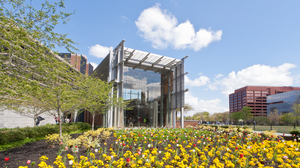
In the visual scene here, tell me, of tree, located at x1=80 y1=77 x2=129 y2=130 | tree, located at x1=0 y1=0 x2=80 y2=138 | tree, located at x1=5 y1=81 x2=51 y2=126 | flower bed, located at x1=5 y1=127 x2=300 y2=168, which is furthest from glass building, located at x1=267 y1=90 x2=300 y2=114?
tree, located at x1=0 y1=0 x2=80 y2=138

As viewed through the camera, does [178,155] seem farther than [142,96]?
No

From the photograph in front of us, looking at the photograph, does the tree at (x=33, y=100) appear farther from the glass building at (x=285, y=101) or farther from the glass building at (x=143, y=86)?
the glass building at (x=285, y=101)

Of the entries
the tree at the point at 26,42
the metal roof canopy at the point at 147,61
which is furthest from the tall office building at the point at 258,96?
the tree at the point at 26,42

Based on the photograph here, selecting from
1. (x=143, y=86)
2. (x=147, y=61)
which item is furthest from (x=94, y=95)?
(x=147, y=61)

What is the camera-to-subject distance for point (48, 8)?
7125 mm

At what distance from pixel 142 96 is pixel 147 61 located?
16.8 ft

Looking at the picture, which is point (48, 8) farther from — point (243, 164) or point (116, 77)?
point (116, 77)

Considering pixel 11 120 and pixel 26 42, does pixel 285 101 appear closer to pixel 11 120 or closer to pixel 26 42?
pixel 11 120

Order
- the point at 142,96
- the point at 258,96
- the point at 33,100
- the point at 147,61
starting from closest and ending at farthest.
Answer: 1. the point at 33,100
2. the point at 142,96
3. the point at 147,61
4. the point at 258,96

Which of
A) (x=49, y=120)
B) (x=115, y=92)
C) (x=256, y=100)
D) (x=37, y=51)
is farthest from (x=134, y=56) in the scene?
(x=256, y=100)

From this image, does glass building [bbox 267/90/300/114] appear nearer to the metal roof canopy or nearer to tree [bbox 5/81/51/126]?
the metal roof canopy

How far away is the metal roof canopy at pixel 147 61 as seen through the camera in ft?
76.8

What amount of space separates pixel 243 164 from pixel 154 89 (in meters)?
21.9

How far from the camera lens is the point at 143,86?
2545cm
